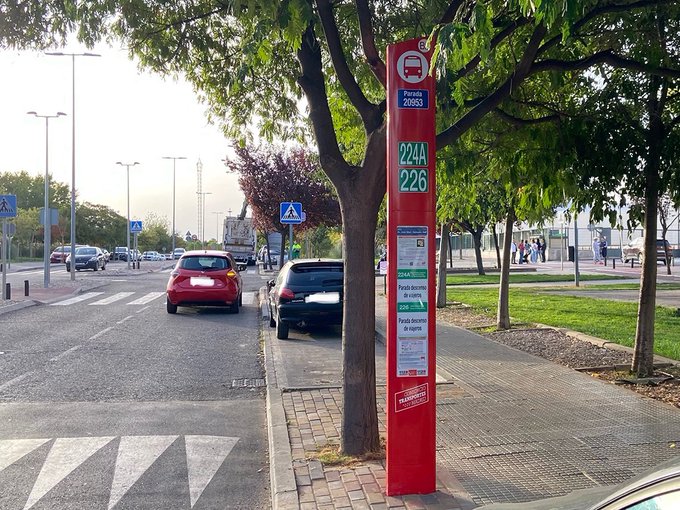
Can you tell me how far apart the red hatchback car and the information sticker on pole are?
13078mm

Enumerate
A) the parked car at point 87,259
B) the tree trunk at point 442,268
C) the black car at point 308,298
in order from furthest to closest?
the parked car at point 87,259, the tree trunk at point 442,268, the black car at point 308,298

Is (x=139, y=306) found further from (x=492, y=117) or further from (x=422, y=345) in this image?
(x=422, y=345)

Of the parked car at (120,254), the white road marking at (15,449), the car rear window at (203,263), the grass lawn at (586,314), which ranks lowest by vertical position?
the white road marking at (15,449)

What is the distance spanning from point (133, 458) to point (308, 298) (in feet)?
24.1

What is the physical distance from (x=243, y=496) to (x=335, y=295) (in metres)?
8.13

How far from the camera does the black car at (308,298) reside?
13172 millimetres

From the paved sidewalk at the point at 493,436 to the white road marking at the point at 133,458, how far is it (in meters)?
1.04

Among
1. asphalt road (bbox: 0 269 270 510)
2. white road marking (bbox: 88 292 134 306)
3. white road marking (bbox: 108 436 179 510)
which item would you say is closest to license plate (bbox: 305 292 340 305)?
asphalt road (bbox: 0 269 270 510)

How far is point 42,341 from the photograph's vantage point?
12.9 meters

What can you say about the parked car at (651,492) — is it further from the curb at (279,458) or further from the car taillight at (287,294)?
the car taillight at (287,294)

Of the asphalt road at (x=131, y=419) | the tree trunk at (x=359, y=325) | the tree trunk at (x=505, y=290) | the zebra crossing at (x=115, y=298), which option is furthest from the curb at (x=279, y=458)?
the zebra crossing at (x=115, y=298)

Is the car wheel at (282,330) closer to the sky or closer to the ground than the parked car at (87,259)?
closer to the ground

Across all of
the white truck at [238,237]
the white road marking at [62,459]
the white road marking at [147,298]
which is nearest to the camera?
the white road marking at [62,459]

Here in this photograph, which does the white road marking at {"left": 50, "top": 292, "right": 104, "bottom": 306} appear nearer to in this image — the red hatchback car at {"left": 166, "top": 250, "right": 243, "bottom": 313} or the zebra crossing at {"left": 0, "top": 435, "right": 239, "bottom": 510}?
the red hatchback car at {"left": 166, "top": 250, "right": 243, "bottom": 313}
